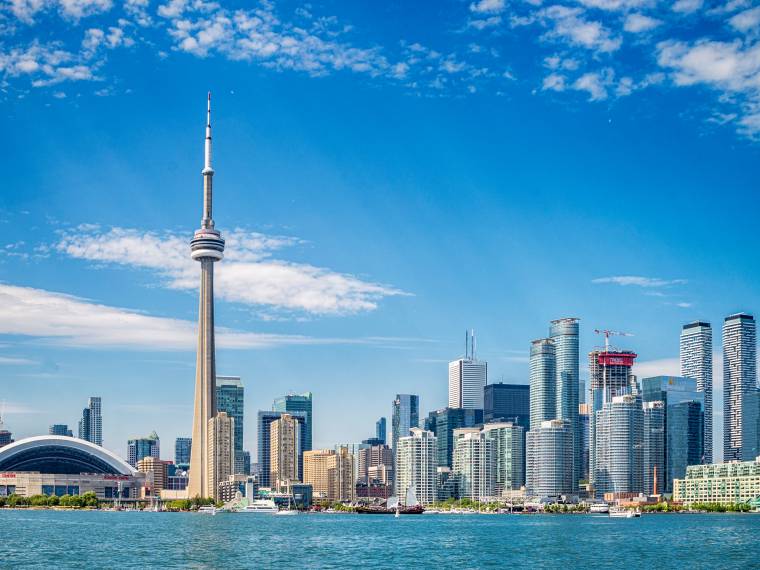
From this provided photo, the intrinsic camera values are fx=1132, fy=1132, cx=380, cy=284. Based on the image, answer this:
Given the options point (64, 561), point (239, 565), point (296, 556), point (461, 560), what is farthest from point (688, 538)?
point (64, 561)

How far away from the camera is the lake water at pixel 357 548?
325 ft

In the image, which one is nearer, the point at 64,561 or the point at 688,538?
the point at 64,561

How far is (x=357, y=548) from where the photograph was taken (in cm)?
12012

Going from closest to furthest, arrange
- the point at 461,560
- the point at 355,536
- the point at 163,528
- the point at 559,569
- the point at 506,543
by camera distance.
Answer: the point at 559,569, the point at 461,560, the point at 506,543, the point at 355,536, the point at 163,528

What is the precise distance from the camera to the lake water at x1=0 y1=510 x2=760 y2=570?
9900 centimetres

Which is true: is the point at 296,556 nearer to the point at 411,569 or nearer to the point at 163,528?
the point at 411,569

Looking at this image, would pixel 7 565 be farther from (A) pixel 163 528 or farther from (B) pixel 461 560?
(A) pixel 163 528

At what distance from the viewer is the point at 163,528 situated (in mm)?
161625

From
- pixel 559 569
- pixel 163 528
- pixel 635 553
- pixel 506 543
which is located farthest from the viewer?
pixel 163 528

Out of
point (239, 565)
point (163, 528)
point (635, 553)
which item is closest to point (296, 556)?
point (239, 565)

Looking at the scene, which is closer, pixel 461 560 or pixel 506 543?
pixel 461 560

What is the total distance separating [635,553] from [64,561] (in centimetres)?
5765

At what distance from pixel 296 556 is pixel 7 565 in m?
26.7

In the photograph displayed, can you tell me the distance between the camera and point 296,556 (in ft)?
345
